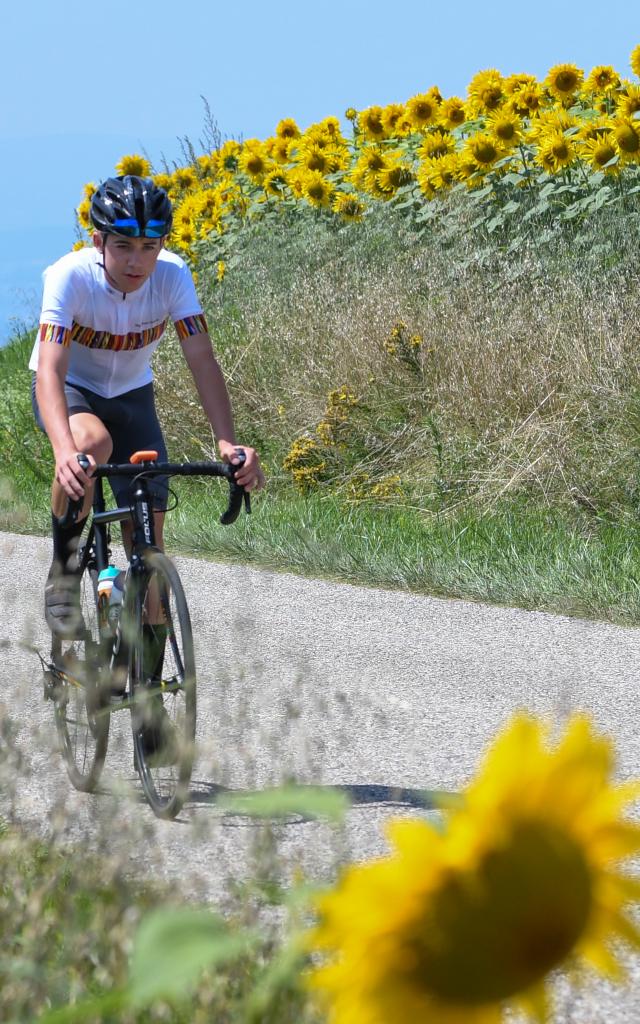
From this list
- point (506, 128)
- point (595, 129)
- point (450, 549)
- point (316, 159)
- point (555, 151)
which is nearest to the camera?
point (450, 549)

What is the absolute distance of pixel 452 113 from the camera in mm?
13922

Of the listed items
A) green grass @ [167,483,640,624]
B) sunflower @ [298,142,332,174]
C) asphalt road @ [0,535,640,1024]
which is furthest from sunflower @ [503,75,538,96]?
asphalt road @ [0,535,640,1024]

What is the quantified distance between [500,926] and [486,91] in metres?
12.9

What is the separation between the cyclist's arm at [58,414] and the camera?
3.88 m

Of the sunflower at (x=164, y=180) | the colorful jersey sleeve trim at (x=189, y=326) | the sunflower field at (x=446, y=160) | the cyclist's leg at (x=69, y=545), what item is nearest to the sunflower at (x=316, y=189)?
the sunflower field at (x=446, y=160)

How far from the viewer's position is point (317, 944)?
31.0 inches

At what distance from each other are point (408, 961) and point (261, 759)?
4246 mm

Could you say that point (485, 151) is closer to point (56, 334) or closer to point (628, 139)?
point (628, 139)

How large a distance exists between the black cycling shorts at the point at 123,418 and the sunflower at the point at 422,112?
9.87 meters

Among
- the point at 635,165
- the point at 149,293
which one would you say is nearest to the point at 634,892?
the point at 149,293

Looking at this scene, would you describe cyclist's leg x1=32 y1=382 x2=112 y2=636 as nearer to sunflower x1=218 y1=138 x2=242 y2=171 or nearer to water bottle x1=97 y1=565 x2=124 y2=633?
water bottle x1=97 y1=565 x2=124 y2=633

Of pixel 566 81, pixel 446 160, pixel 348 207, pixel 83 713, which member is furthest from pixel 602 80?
pixel 83 713

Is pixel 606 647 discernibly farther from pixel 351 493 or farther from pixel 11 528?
pixel 11 528

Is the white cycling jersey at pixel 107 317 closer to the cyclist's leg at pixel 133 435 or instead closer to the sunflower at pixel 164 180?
the cyclist's leg at pixel 133 435
